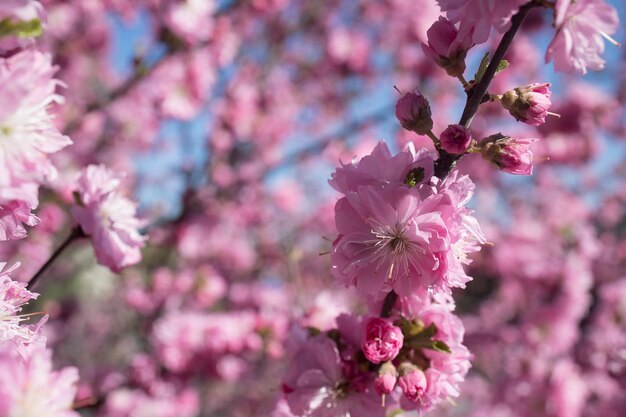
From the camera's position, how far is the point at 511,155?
112cm

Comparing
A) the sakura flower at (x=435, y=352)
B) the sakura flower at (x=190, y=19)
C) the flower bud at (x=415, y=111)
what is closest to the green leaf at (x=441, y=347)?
the sakura flower at (x=435, y=352)

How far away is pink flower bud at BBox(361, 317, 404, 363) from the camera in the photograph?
3.93ft

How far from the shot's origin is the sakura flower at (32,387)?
896 millimetres

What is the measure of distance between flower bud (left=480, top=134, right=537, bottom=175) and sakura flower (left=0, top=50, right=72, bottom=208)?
898mm

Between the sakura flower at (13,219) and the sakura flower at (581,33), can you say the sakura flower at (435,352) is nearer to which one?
the sakura flower at (581,33)

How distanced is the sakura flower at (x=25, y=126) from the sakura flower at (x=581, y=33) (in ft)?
3.31

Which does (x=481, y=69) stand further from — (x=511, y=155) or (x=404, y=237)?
(x=404, y=237)

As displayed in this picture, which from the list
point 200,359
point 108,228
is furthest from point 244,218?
point 108,228

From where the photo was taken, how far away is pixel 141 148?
6.51 meters

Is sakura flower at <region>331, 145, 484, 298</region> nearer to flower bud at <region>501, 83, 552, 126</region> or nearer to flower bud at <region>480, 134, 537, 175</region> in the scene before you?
flower bud at <region>480, 134, 537, 175</region>

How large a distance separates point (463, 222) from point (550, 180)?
7622mm

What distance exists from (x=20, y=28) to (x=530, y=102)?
1.03m

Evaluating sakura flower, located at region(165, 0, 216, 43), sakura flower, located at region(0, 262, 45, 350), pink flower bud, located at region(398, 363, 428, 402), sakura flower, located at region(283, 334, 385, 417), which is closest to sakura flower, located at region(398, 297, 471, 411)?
pink flower bud, located at region(398, 363, 428, 402)

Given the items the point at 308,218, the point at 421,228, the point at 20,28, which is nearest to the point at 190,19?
the point at 20,28
